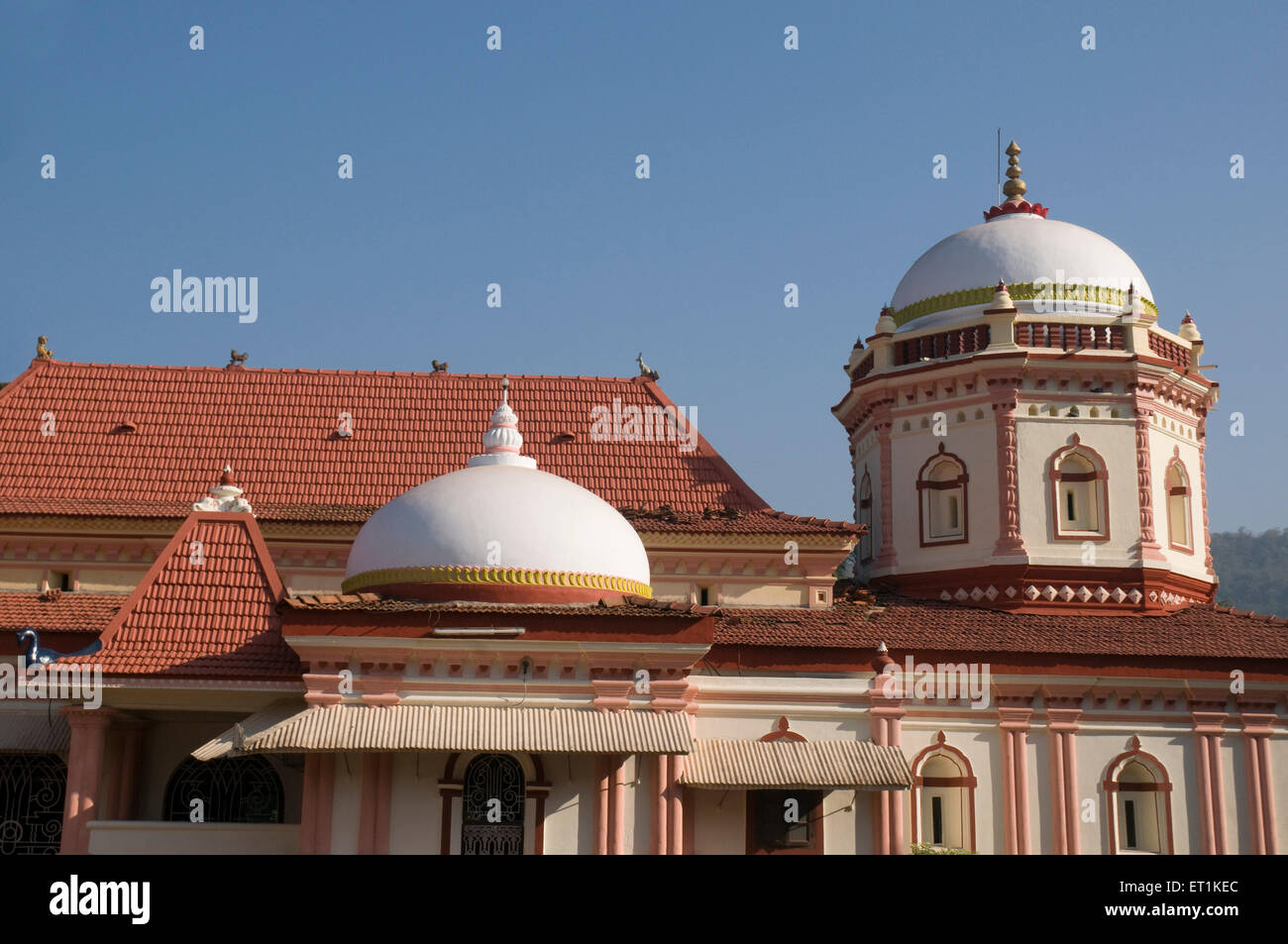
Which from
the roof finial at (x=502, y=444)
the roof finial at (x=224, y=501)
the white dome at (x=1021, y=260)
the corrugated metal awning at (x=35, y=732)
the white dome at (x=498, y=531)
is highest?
the white dome at (x=1021, y=260)

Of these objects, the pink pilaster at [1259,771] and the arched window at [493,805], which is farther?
the pink pilaster at [1259,771]

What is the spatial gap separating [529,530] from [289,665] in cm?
348

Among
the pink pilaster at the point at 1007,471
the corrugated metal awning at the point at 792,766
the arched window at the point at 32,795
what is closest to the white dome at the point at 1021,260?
the pink pilaster at the point at 1007,471

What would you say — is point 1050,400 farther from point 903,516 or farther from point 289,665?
point 289,665

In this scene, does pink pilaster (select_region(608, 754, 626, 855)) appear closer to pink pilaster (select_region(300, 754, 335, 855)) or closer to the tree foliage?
pink pilaster (select_region(300, 754, 335, 855))

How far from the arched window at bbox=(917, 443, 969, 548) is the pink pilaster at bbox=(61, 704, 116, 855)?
44.7 ft

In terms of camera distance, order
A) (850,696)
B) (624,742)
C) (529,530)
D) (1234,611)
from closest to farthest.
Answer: (624,742), (529,530), (850,696), (1234,611)

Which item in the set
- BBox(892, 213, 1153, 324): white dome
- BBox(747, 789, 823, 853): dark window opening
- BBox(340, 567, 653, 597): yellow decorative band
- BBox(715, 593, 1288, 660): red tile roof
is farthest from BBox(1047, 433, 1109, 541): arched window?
BBox(340, 567, 653, 597): yellow decorative band

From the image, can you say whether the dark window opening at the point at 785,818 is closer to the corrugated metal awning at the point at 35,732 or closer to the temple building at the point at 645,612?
the temple building at the point at 645,612

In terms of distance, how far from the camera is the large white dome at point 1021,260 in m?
26.2

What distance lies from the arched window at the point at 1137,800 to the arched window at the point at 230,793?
38.6 ft

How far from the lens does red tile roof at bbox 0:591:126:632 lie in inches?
817

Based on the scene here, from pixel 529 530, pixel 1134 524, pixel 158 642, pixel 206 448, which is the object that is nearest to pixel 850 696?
pixel 529 530

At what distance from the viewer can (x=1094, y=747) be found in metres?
21.8
